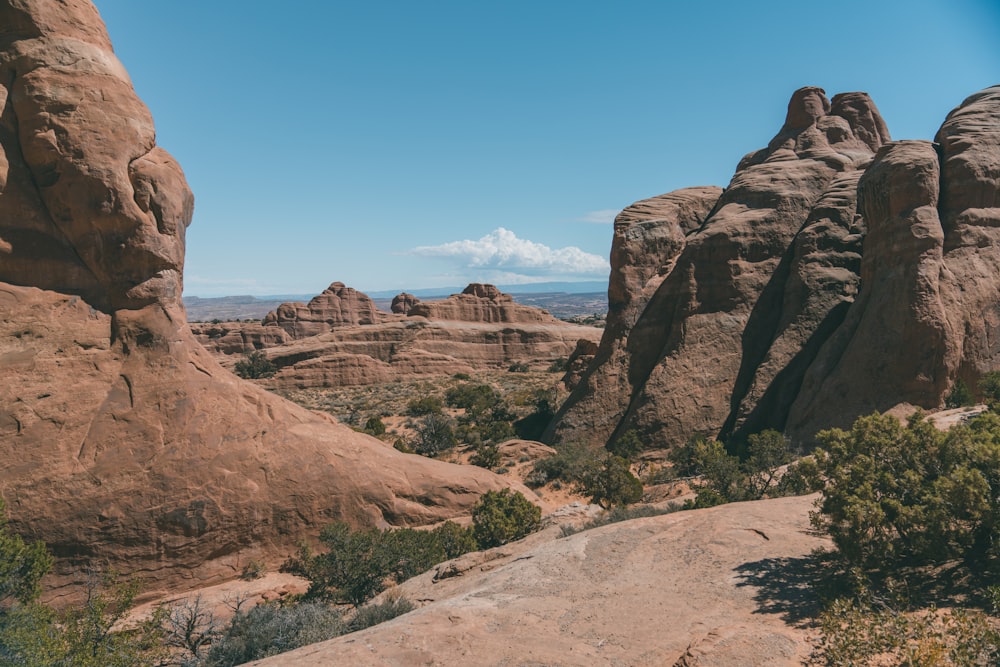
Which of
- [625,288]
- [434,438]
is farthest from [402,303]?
[625,288]

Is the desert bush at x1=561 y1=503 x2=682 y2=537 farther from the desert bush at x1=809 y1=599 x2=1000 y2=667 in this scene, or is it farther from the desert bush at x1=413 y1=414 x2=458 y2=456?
the desert bush at x1=413 y1=414 x2=458 y2=456

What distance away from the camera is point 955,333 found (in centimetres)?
1986

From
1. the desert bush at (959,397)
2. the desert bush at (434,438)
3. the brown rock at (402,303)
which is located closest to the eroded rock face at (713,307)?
the desert bush at (434,438)

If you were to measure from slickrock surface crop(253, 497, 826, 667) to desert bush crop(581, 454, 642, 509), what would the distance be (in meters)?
7.25

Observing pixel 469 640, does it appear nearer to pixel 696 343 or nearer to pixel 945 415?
pixel 945 415

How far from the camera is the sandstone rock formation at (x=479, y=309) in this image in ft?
225

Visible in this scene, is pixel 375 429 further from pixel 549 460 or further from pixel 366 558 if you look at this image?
pixel 366 558

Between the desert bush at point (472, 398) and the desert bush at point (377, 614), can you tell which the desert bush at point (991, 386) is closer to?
the desert bush at point (377, 614)

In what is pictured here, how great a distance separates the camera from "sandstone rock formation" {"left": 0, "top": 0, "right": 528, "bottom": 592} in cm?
1294

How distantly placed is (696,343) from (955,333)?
9.24 metres

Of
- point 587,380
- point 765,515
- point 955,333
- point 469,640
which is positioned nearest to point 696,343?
point 587,380

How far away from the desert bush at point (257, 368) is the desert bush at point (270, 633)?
146 ft

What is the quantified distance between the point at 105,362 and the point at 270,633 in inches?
316

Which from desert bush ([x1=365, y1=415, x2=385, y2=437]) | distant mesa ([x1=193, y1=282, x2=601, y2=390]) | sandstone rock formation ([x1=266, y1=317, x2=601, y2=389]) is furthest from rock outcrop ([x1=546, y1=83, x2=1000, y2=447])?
sandstone rock formation ([x1=266, y1=317, x2=601, y2=389])
